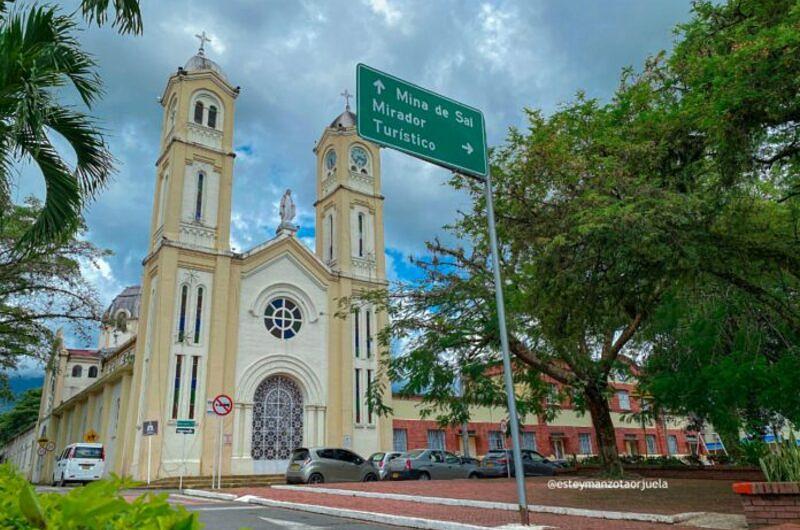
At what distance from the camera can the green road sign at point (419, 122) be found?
24.8 feet

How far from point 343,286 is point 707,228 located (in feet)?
76.0

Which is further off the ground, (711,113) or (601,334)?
(711,113)

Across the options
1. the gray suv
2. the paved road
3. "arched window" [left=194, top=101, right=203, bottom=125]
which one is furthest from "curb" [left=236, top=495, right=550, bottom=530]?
"arched window" [left=194, top=101, right=203, bottom=125]

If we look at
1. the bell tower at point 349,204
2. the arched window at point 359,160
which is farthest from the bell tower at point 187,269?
the arched window at point 359,160

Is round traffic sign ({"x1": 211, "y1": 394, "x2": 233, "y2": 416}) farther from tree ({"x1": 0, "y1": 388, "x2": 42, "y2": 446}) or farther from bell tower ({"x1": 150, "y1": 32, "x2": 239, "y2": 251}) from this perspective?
tree ({"x1": 0, "y1": 388, "x2": 42, "y2": 446})

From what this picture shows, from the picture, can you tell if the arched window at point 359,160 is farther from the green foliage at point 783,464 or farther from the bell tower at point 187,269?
the green foliage at point 783,464

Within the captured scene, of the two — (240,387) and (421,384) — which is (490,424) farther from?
(421,384)

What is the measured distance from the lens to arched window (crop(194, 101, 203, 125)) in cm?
2978

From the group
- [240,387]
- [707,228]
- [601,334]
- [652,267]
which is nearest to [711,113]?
[707,228]

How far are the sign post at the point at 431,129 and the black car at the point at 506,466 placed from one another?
17975 millimetres

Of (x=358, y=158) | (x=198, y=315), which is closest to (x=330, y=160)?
(x=358, y=158)

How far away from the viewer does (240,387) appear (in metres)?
26.5

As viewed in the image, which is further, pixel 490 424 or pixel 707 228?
pixel 490 424

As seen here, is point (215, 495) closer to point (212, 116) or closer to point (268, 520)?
point (268, 520)
